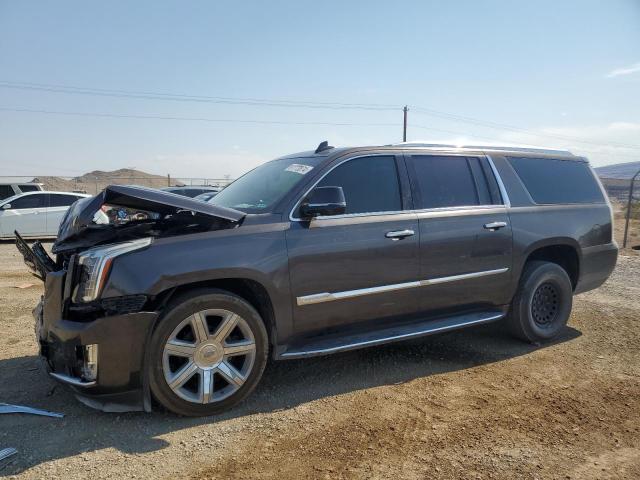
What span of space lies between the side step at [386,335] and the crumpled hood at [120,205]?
1111 millimetres

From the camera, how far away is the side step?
3793 millimetres

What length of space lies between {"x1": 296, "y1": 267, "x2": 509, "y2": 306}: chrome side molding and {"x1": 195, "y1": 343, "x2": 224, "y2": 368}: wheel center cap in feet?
2.23

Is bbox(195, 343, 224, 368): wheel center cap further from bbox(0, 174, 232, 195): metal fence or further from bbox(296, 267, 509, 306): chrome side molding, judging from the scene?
bbox(0, 174, 232, 195): metal fence

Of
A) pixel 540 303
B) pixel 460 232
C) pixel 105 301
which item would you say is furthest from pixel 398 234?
pixel 105 301

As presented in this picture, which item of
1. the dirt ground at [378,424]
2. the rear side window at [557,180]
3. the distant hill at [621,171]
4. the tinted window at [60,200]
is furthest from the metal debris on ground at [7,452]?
the distant hill at [621,171]

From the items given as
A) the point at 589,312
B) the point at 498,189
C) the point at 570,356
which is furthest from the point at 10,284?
the point at 589,312

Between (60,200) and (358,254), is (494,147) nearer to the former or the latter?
(358,254)

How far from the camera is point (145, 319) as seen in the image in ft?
10.6

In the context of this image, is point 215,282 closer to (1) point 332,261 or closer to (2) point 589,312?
(1) point 332,261

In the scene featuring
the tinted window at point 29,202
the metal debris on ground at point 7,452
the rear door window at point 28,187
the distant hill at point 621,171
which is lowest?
the metal debris on ground at point 7,452

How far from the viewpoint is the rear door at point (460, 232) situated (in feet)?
14.5

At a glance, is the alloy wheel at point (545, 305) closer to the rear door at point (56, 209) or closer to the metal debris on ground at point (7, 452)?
the metal debris on ground at point (7, 452)

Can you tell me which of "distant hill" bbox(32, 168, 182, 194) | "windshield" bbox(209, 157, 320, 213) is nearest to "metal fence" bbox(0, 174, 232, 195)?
"distant hill" bbox(32, 168, 182, 194)

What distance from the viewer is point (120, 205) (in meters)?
3.39
